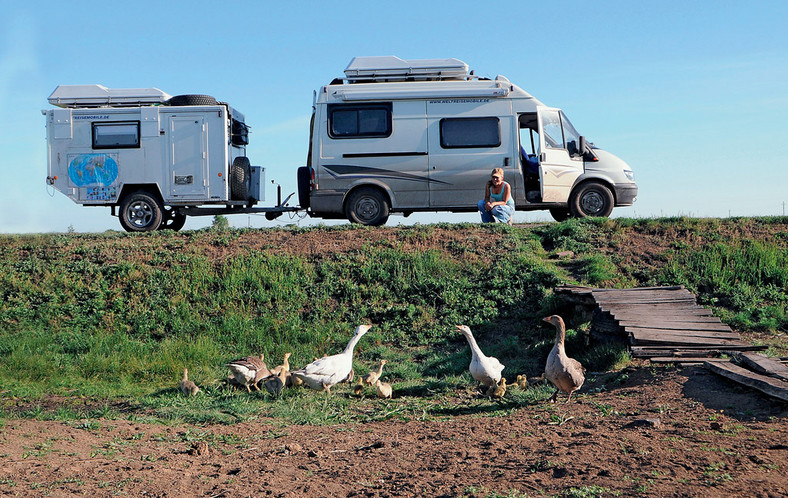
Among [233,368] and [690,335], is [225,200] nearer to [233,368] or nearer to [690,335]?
[233,368]

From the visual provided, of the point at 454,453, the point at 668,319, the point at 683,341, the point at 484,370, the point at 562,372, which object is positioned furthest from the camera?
the point at 668,319

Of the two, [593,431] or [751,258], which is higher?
[751,258]

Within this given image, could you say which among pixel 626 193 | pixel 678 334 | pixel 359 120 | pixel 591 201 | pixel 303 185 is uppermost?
pixel 359 120

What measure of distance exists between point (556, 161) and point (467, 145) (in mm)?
1973

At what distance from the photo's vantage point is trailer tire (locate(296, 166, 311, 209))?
16750 mm

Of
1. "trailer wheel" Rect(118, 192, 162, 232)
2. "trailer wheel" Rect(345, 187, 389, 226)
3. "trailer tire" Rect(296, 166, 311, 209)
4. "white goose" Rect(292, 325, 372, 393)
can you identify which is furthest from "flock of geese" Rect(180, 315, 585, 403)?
"trailer wheel" Rect(118, 192, 162, 232)

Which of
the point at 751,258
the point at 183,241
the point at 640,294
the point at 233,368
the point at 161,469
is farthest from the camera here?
the point at 183,241

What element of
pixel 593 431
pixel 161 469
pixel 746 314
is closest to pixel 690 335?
pixel 746 314

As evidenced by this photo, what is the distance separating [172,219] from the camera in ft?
59.3

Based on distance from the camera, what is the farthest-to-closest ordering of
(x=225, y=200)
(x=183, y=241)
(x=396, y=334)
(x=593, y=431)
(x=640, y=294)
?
(x=225, y=200), (x=183, y=241), (x=396, y=334), (x=640, y=294), (x=593, y=431)

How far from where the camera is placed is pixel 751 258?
13.4 metres

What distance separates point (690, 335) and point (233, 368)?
6147 millimetres

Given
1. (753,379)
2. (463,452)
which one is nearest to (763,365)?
(753,379)

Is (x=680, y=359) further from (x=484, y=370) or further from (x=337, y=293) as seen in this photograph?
(x=337, y=293)
